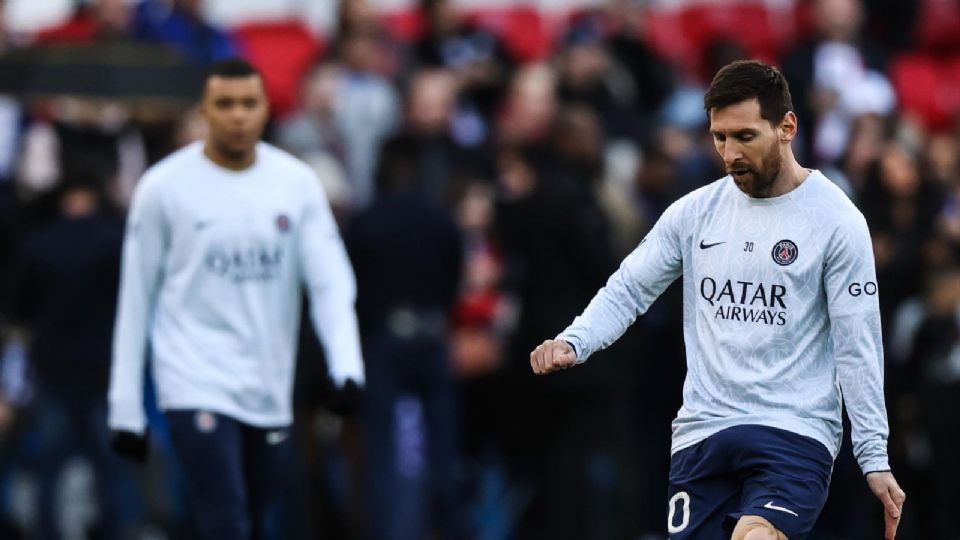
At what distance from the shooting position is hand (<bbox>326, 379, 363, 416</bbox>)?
29.9 feet

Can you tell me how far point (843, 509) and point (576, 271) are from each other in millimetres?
2644

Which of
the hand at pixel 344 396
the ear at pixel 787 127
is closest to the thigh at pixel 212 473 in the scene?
the hand at pixel 344 396

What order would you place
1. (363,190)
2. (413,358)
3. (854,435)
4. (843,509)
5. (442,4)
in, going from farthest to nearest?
(442,4)
(363,190)
(843,509)
(413,358)
(854,435)

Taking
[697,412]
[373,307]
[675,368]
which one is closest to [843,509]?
[675,368]

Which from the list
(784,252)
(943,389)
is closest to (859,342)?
(784,252)

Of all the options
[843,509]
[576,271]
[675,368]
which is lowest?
[843,509]

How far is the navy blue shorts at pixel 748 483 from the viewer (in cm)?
692

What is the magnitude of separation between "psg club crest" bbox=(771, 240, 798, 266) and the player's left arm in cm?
13

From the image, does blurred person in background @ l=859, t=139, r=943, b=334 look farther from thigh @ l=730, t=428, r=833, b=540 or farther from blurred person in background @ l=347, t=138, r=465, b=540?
thigh @ l=730, t=428, r=833, b=540

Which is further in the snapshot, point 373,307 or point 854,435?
point 373,307

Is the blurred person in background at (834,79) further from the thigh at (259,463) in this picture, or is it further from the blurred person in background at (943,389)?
the thigh at (259,463)

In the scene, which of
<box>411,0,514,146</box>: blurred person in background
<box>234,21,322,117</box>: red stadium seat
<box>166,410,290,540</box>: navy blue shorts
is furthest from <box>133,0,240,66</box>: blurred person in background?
<box>166,410,290,540</box>: navy blue shorts

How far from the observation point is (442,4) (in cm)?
1639

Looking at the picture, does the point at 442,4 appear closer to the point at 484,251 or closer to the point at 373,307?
the point at 484,251
